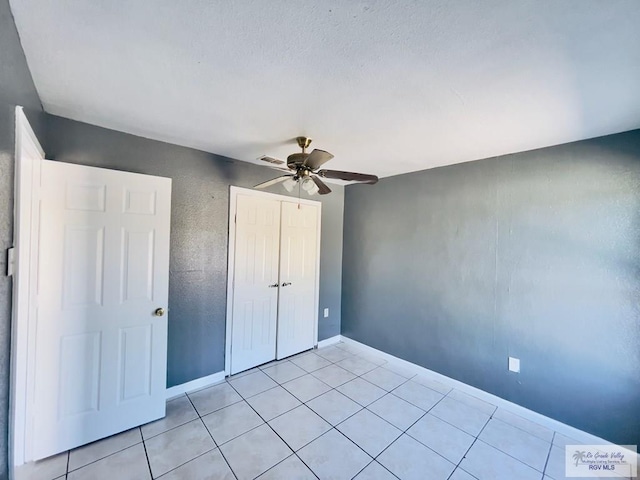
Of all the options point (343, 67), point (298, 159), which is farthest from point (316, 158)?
point (343, 67)

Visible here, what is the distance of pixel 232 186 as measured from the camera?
2.83 m

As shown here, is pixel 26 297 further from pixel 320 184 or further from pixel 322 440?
pixel 322 440

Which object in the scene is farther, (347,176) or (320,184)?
(320,184)

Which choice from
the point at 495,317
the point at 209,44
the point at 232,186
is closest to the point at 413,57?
the point at 209,44

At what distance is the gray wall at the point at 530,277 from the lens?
1922mm

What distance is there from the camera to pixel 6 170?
40.8 inches

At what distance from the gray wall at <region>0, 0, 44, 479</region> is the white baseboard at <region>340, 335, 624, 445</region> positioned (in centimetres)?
318

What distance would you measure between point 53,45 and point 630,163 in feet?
11.9

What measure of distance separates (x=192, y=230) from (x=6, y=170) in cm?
154

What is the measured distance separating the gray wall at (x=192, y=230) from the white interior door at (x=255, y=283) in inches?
6.0

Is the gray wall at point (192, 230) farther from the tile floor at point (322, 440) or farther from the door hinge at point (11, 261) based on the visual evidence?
the door hinge at point (11, 261)

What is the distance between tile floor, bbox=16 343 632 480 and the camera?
1.69 meters

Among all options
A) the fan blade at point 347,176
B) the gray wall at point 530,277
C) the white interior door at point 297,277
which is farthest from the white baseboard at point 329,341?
the fan blade at point 347,176

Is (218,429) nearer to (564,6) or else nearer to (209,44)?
(209,44)
